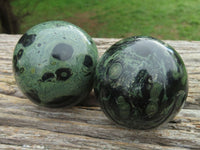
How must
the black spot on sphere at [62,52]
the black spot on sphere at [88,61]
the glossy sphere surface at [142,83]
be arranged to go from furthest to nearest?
the black spot on sphere at [88,61]
the black spot on sphere at [62,52]
the glossy sphere surface at [142,83]

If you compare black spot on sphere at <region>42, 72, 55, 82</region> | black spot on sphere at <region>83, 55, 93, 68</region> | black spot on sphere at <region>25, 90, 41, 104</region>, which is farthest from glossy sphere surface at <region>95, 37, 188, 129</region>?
black spot on sphere at <region>25, 90, 41, 104</region>

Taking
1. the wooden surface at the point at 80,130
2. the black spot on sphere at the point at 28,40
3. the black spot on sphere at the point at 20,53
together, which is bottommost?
the wooden surface at the point at 80,130

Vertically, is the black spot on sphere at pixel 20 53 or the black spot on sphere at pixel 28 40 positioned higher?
the black spot on sphere at pixel 28 40

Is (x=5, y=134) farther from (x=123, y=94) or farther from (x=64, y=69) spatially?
(x=123, y=94)

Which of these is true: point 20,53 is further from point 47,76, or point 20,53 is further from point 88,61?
point 88,61

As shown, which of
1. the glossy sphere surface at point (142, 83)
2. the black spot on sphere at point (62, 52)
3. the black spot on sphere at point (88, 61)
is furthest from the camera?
the black spot on sphere at point (88, 61)

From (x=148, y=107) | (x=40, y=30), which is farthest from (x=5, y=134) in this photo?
(x=148, y=107)

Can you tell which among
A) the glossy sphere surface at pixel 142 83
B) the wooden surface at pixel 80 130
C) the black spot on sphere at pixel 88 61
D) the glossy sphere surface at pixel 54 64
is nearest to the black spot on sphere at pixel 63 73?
the glossy sphere surface at pixel 54 64

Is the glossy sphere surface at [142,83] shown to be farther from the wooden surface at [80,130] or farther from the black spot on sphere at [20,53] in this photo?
the black spot on sphere at [20,53]
